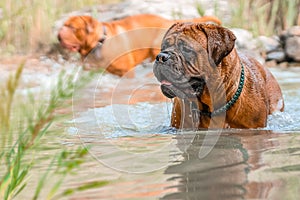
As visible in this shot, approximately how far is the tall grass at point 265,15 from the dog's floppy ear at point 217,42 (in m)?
7.86

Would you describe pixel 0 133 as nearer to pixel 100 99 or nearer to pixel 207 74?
A: pixel 207 74

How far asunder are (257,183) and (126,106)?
456 cm

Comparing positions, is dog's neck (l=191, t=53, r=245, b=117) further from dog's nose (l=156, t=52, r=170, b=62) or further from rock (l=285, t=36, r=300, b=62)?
rock (l=285, t=36, r=300, b=62)

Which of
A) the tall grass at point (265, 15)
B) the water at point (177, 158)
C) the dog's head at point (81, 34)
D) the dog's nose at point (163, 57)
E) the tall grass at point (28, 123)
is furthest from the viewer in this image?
the tall grass at point (265, 15)

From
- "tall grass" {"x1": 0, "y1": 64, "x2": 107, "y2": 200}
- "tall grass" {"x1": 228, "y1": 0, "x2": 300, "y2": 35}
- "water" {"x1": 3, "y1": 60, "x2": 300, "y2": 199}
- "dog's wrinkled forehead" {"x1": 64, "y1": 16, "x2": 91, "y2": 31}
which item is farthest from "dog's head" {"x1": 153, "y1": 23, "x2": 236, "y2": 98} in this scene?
"tall grass" {"x1": 228, "y1": 0, "x2": 300, "y2": 35}

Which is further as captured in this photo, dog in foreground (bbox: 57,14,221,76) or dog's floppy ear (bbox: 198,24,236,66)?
dog in foreground (bbox: 57,14,221,76)

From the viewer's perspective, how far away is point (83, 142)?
15.9 ft

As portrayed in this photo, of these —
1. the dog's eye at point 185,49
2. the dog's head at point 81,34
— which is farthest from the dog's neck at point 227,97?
the dog's head at point 81,34

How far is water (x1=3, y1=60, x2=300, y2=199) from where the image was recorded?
2.97 m

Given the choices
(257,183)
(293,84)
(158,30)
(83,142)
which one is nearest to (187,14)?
(158,30)

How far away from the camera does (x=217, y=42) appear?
4.71m

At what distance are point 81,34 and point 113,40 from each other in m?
0.66

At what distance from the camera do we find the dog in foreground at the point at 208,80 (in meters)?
4.72

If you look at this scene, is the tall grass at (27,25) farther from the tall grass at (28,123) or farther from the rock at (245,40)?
the tall grass at (28,123)
